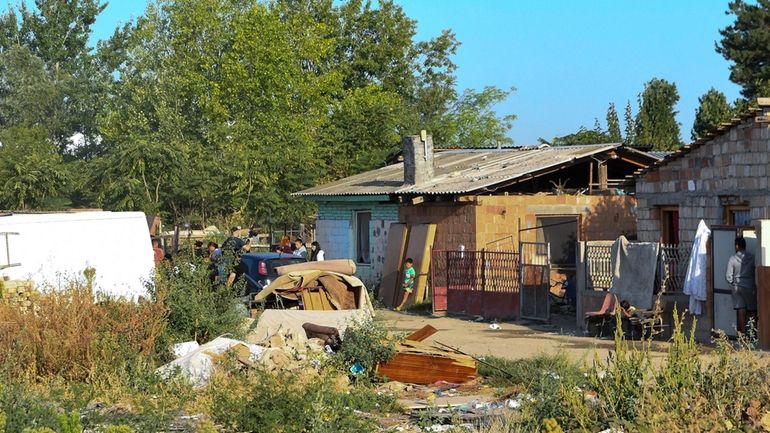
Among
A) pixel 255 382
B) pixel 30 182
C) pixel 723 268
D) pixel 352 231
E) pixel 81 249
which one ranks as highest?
pixel 30 182

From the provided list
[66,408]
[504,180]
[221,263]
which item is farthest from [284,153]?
[66,408]

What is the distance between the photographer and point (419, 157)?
2948cm

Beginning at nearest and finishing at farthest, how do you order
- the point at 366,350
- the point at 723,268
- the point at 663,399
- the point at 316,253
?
the point at 663,399
the point at 366,350
the point at 723,268
the point at 316,253

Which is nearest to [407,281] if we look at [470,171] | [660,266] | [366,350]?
[470,171]

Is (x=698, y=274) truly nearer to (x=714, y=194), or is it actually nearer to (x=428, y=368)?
(x=714, y=194)

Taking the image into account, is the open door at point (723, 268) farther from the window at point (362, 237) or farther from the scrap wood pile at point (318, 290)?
the window at point (362, 237)

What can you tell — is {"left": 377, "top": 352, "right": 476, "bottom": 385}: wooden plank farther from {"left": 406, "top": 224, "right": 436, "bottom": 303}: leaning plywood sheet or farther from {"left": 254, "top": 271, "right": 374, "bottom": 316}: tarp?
{"left": 406, "top": 224, "right": 436, "bottom": 303}: leaning plywood sheet

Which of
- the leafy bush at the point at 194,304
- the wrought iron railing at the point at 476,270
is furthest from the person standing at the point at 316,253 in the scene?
the leafy bush at the point at 194,304

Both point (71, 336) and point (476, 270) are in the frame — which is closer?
point (71, 336)

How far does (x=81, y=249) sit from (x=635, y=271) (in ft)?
29.6

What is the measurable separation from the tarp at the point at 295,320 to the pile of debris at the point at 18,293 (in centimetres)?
334

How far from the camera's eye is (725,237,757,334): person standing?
705 inches

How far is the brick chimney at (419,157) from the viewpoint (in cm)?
2931

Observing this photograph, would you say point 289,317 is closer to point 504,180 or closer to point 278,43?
point 504,180
